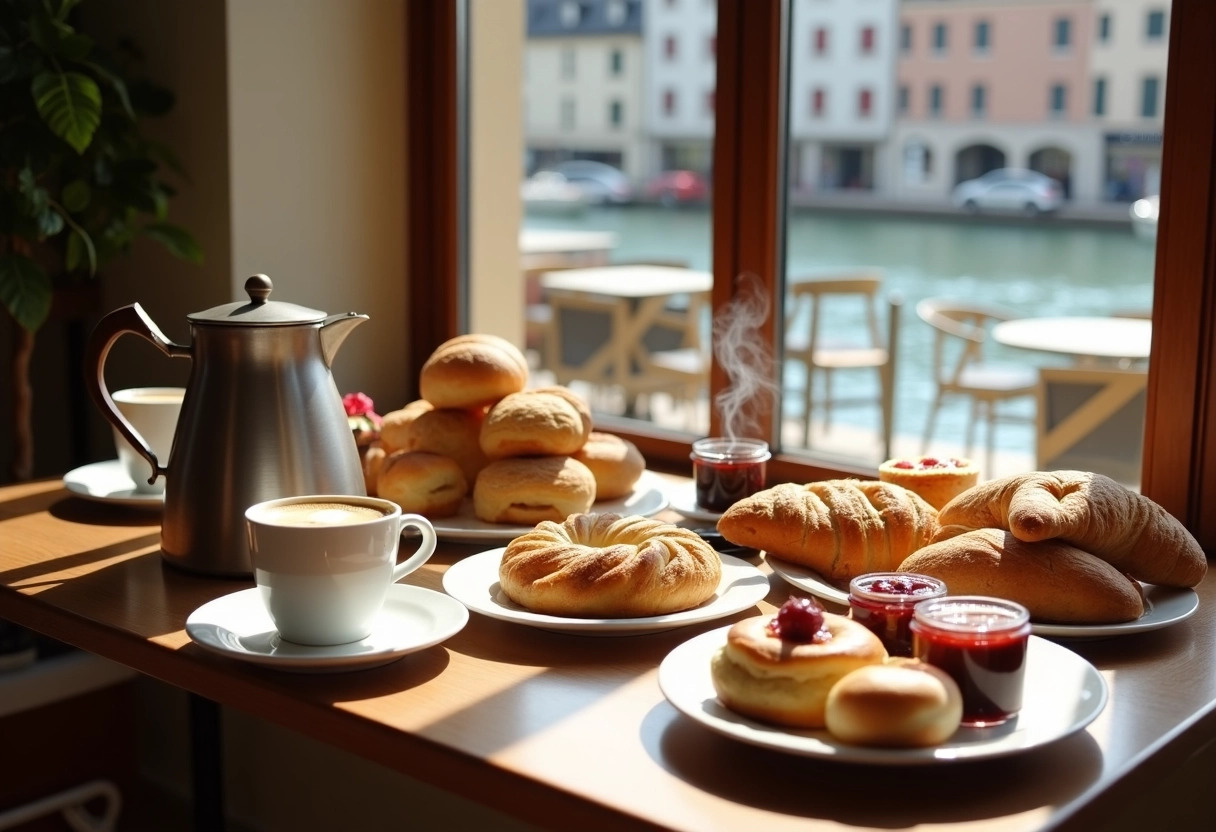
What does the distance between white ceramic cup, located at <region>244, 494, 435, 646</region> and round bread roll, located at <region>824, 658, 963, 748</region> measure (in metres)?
0.35

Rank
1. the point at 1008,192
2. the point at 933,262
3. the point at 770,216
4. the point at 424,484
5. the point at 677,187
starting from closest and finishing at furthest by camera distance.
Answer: the point at 424,484, the point at 770,216, the point at 677,187, the point at 1008,192, the point at 933,262

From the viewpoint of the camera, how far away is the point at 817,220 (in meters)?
1.74

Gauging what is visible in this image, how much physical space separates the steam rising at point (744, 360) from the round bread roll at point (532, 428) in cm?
30

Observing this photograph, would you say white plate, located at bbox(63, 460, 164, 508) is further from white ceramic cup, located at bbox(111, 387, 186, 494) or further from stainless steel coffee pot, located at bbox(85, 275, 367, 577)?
stainless steel coffee pot, located at bbox(85, 275, 367, 577)

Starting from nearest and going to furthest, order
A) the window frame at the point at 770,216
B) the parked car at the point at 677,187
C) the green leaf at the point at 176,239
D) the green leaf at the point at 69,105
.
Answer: the window frame at the point at 770,216 < the green leaf at the point at 69,105 < the green leaf at the point at 176,239 < the parked car at the point at 677,187

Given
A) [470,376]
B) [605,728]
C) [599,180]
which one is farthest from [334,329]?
[599,180]

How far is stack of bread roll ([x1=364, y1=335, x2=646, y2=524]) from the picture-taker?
4.12 feet

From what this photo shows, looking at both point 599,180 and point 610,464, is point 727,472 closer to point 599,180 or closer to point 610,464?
point 610,464

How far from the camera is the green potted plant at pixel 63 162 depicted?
147cm

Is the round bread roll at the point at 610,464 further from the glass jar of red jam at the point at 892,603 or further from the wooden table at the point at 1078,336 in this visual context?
the wooden table at the point at 1078,336

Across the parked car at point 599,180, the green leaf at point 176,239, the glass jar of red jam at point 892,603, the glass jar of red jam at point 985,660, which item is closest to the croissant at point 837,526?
the glass jar of red jam at point 892,603

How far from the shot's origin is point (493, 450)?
1.29 m

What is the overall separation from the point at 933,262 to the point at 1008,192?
813 millimetres

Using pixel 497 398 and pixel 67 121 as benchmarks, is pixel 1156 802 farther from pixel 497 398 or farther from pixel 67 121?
pixel 67 121
